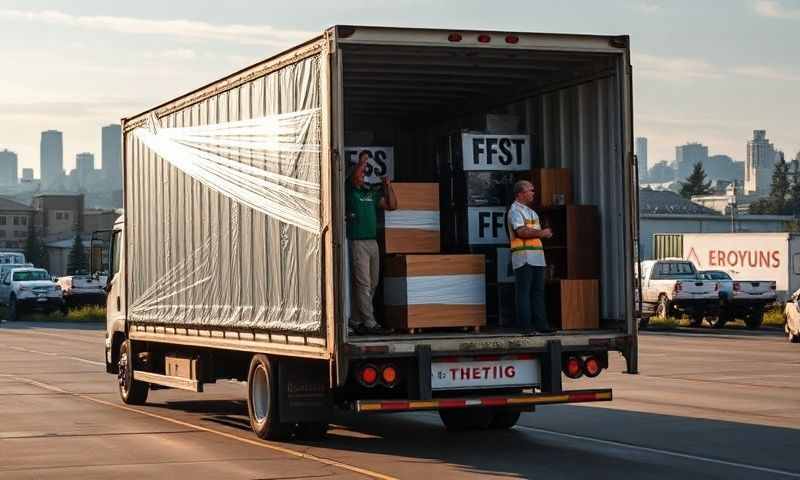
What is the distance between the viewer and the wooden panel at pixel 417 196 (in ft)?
46.7

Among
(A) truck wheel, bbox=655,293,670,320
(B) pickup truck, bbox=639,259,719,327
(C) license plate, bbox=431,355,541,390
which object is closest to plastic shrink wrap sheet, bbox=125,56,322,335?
(C) license plate, bbox=431,355,541,390

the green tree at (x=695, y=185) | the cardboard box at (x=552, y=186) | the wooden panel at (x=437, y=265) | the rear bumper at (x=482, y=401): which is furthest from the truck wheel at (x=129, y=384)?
the green tree at (x=695, y=185)

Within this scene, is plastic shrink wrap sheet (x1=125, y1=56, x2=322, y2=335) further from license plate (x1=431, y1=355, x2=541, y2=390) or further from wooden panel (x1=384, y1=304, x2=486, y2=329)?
license plate (x1=431, y1=355, x2=541, y2=390)

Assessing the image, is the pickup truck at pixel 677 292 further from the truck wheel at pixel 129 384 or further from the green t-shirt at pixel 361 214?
the green t-shirt at pixel 361 214

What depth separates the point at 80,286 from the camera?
6141 cm

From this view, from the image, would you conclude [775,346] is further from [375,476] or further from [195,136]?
[375,476]

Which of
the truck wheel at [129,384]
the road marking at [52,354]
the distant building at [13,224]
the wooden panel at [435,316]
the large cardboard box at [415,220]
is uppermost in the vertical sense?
the distant building at [13,224]

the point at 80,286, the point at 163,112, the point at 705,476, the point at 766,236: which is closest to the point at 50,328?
the point at 80,286

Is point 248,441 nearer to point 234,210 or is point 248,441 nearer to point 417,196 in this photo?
point 234,210

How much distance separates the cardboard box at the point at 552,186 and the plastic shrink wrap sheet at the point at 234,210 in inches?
99.1

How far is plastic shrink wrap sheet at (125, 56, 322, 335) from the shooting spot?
13477mm

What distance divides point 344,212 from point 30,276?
2008 inches

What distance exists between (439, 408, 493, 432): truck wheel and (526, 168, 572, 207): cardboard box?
7.96ft

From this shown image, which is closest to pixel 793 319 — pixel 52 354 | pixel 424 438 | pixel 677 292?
pixel 677 292
